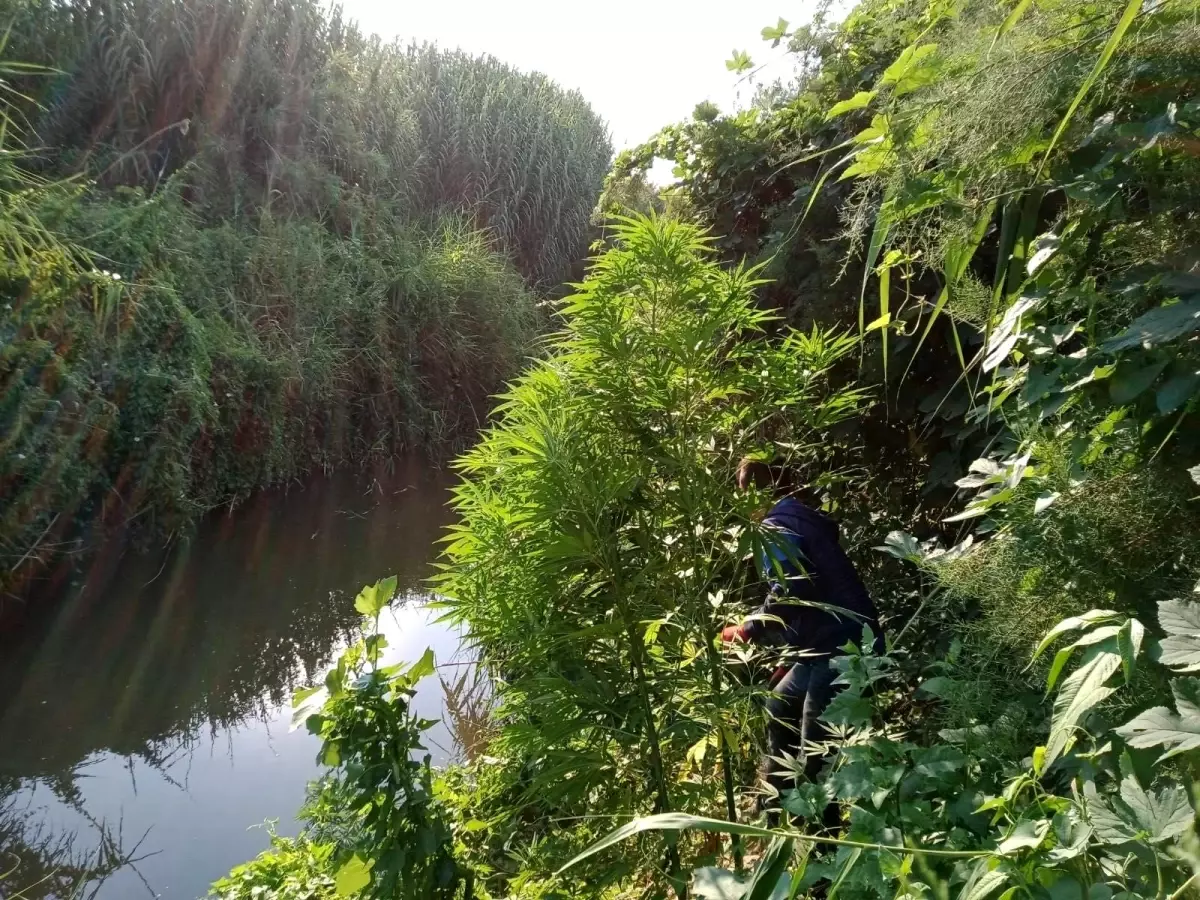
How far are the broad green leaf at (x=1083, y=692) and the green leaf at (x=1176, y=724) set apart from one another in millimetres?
46

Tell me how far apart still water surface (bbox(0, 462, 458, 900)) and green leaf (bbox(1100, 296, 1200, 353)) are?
3550 mm

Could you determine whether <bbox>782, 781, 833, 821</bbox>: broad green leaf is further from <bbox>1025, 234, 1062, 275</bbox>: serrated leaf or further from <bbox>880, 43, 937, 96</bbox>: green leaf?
<bbox>880, 43, 937, 96</bbox>: green leaf

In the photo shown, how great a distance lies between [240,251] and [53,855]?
6447 mm

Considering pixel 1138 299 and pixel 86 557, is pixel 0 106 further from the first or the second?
pixel 1138 299

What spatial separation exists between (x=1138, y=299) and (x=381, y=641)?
6.00 feet

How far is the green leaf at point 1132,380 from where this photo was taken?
983mm

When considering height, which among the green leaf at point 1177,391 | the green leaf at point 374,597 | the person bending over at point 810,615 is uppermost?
the green leaf at point 374,597

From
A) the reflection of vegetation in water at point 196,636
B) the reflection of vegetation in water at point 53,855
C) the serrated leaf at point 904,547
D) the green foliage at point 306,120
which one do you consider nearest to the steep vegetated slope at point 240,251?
the green foliage at point 306,120

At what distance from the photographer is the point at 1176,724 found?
29.6 inches

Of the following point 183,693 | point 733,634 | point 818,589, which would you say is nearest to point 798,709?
point 818,589

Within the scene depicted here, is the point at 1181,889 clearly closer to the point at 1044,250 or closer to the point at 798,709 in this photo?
the point at 1044,250

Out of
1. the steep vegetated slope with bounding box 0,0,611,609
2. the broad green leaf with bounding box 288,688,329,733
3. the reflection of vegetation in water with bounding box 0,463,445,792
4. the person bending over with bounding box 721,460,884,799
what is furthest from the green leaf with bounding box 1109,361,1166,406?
the reflection of vegetation in water with bounding box 0,463,445,792

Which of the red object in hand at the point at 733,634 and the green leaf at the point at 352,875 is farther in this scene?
the red object in hand at the point at 733,634

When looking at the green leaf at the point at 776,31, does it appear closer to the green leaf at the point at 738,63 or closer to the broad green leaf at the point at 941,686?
the green leaf at the point at 738,63
